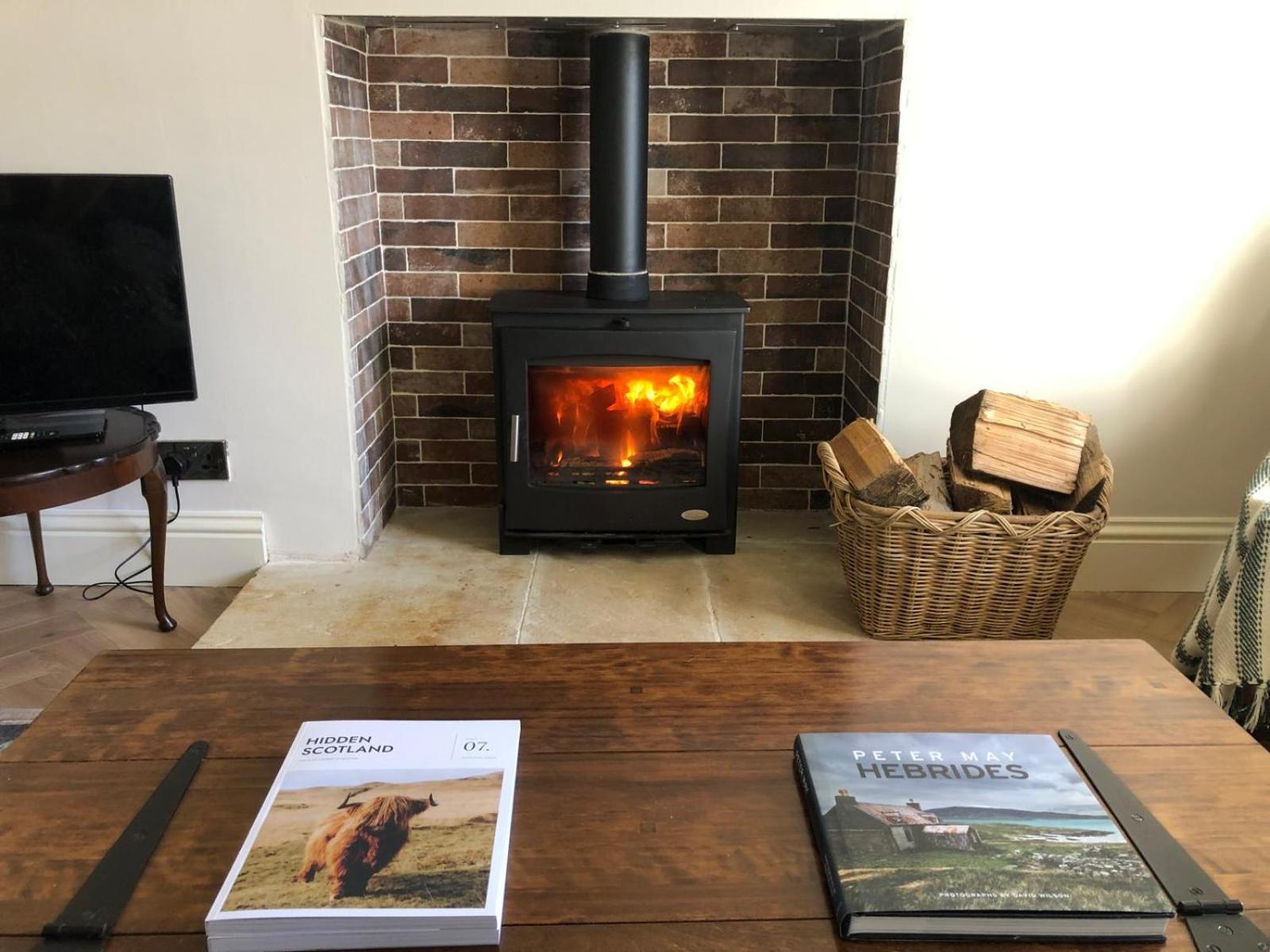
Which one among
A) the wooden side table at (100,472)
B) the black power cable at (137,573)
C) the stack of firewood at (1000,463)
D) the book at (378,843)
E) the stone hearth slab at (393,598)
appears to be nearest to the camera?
the book at (378,843)

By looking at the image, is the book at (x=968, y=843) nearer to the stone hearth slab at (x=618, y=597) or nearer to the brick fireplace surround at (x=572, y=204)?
the stone hearth slab at (x=618, y=597)

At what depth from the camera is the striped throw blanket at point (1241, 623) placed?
1.96 metres

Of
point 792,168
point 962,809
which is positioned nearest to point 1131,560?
point 792,168

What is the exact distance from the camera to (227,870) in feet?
3.05

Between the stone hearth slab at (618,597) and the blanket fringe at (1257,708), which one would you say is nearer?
the blanket fringe at (1257,708)

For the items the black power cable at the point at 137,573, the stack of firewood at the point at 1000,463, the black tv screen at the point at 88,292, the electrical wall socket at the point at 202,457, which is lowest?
the black power cable at the point at 137,573

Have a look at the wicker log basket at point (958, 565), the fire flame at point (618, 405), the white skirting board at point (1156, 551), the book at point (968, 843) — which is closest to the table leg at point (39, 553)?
Answer: the fire flame at point (618, 405)

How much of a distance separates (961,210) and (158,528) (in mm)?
2077

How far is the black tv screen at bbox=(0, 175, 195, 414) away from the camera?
220 cm

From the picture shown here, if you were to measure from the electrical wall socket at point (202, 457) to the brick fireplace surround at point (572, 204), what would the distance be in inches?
13.8

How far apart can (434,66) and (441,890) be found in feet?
8.13

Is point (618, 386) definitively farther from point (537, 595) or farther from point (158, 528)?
point (158, 528)

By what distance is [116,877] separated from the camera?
917 millimetres

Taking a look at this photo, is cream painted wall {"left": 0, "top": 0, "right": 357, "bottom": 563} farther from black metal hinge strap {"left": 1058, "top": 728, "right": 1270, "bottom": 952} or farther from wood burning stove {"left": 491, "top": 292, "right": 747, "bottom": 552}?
black metal hinge strap {"left": 1058, "top": 728, "right": 1270, "bottom": 952}
